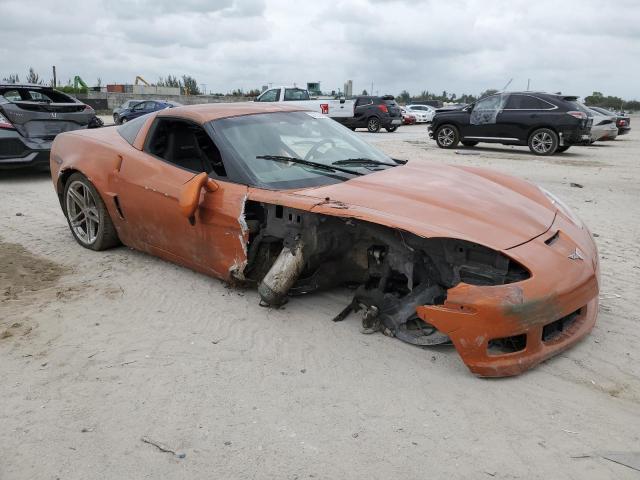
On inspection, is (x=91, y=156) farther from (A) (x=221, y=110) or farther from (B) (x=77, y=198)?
(A) (x=221, y=110)

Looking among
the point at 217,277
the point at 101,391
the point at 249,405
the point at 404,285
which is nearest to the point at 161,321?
the point at 217,277

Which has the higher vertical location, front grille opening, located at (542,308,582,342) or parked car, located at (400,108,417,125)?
parked car, located at (400,108,417,125)

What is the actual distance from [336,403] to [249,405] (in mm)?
432

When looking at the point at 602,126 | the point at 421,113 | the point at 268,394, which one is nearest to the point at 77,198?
the point at 268,394

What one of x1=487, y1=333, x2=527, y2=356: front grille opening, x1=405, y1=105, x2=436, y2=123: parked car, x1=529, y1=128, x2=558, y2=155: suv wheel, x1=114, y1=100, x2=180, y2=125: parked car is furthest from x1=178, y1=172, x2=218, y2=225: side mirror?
x1=405, y1=105, x2=436, y2=123: parked car

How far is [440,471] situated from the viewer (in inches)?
86.6

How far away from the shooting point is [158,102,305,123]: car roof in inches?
167

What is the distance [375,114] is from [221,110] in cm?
1976

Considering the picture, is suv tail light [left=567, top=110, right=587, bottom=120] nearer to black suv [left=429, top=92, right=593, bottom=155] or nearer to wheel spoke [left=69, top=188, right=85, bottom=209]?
black suv [left=429, top=92, right=593, bottom=155]

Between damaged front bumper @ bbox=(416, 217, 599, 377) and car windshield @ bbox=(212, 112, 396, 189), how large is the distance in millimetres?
1340

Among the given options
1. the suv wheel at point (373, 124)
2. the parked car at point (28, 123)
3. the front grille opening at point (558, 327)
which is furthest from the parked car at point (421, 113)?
the front grille opening at point (558, 327)

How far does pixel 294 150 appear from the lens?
407cm

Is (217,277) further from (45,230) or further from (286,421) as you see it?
(45,230)

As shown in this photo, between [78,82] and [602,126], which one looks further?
[78,82]
